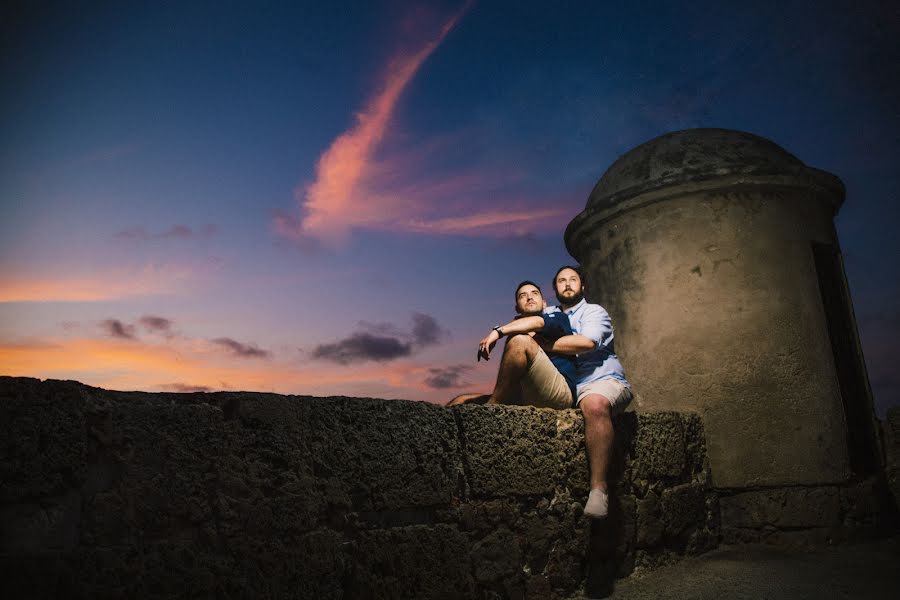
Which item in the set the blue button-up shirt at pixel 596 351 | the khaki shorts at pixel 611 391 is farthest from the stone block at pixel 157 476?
the blue button-up shirt at pixel 596 351

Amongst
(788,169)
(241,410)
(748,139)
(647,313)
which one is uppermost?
(748,139)

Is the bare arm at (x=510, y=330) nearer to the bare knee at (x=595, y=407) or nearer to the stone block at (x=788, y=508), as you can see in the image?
the bare knee at (x=595, y=407)

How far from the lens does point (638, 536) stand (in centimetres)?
406

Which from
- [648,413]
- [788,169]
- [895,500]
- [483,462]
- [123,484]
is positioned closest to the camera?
[123,484]

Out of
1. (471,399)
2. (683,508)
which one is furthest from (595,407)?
(683,508)

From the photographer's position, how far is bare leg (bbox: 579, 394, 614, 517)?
356 cm

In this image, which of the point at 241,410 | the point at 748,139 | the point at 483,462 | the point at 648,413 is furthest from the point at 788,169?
the point at 241,410

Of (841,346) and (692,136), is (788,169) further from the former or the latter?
(841,346)

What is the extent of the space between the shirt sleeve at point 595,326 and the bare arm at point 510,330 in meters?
0.40

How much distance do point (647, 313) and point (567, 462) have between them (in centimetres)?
221

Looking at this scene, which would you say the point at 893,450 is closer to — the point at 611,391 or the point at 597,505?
the point at 611,391

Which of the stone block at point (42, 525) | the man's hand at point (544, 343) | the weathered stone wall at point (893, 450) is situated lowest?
the weathered stone wall at point (893, 450)

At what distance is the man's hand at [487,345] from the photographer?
379 cm

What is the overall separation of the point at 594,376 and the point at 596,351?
23 cm
